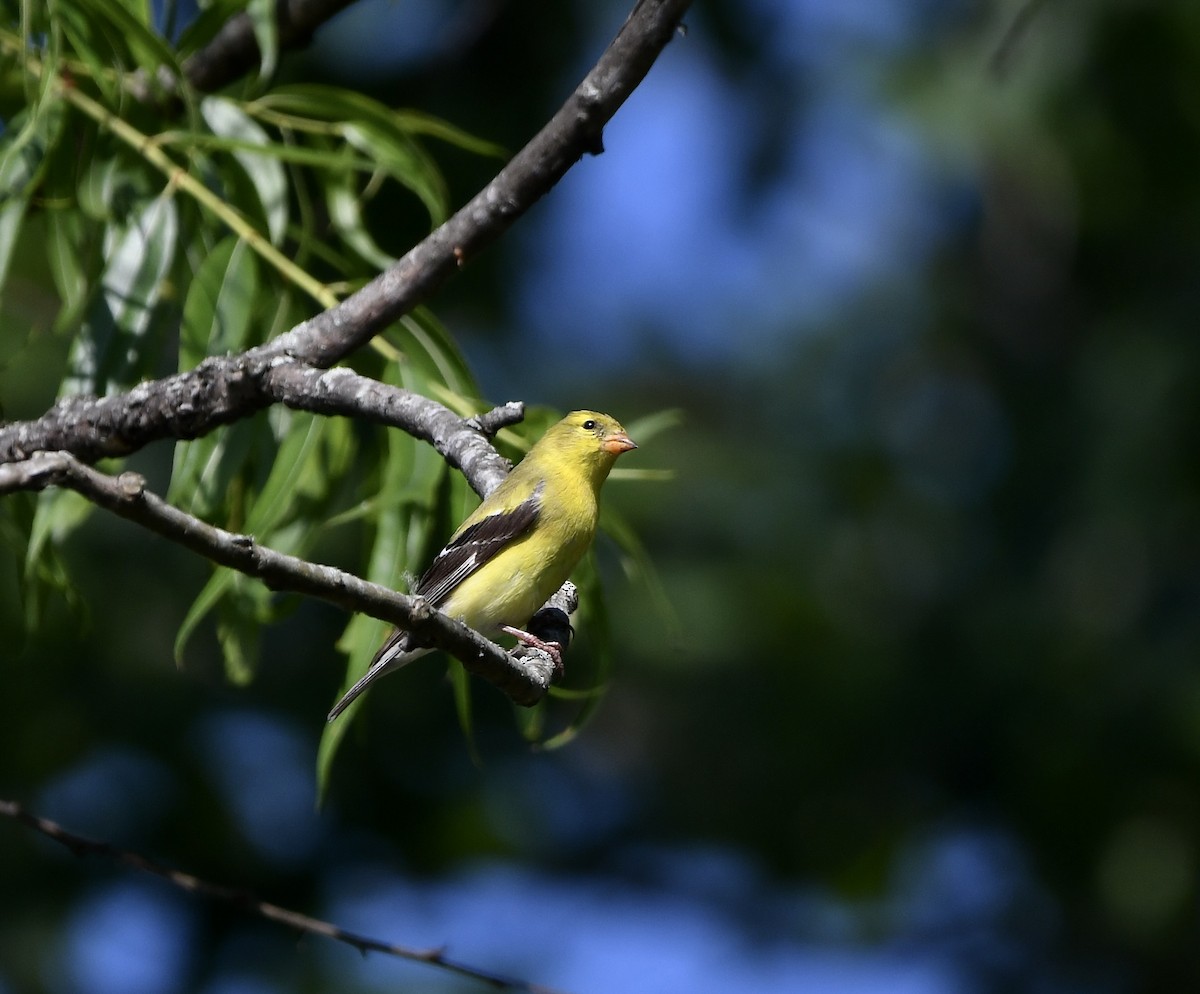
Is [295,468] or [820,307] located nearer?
[295,468]

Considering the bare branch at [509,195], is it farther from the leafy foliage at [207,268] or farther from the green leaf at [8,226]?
the green leaf at [8,226]

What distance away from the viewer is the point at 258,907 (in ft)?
10.4

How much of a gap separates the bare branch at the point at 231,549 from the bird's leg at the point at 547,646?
1.15 metres

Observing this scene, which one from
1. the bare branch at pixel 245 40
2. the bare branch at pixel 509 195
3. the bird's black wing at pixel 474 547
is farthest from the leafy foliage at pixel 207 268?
the bare branch at pixel 509 195

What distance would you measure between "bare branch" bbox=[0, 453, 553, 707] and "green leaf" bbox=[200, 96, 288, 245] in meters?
1.82

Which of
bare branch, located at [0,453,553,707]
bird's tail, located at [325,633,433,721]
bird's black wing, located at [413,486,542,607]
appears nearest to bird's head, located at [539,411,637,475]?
bird's black wing, located at [413,486,542,607]

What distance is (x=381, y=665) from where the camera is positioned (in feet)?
12.2

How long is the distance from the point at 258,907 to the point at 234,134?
2082 mm

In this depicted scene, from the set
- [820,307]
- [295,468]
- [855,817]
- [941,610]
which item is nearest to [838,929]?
[855,817]

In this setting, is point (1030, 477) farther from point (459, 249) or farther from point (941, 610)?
point (459, 249)

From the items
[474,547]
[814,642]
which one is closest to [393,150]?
[474,547]

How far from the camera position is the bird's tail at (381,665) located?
346 cm

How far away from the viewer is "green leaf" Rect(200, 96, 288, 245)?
3.92 metres

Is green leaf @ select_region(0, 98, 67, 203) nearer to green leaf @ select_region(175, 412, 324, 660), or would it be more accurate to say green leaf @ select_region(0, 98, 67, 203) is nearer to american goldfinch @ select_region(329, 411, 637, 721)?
green leaf @ select_region(175, 412, 324, 660)
